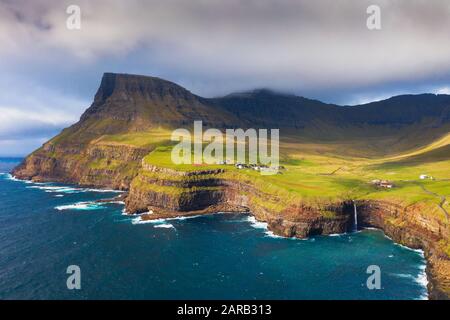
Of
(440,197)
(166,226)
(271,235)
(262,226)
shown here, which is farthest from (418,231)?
(166,226)

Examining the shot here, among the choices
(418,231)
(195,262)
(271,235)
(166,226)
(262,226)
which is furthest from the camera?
(166,226)

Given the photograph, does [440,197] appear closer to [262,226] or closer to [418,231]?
[418,231]

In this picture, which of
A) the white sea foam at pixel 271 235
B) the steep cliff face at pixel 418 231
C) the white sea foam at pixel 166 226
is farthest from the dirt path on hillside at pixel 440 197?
the white sea foam at pixel 166 226

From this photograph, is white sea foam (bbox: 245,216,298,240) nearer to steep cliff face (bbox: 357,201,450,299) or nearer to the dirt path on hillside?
steep cliff face (bbox: 357,201,450,299)

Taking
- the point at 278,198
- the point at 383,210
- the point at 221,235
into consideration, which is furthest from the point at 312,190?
the point at 221,235

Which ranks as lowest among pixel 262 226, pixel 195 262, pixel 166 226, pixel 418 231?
pixel 195 262

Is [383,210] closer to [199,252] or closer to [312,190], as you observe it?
[312,190]

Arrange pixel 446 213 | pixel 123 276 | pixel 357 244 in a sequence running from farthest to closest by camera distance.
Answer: pixel 357 244 < pixel 446 213 < pixel 123 276

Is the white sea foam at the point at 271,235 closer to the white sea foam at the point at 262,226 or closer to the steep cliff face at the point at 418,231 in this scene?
the white sea foam at the point at 262,226
